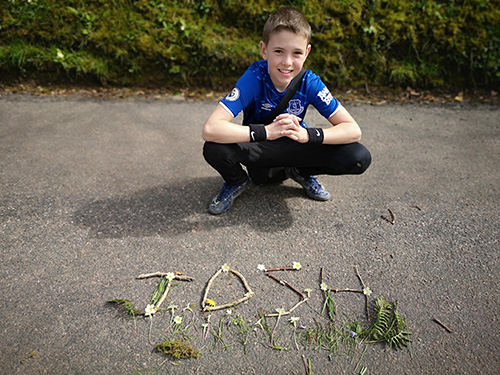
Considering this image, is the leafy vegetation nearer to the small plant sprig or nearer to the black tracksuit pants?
the black tracksuit pants

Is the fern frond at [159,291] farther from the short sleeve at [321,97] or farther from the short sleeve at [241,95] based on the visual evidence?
the short sleeve at [321,97]

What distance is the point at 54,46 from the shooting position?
17.8ft

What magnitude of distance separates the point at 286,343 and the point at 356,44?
4.75 meters

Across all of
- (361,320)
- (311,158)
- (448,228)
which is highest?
(311,158)

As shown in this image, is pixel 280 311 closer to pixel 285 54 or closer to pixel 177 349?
pixel 177 349

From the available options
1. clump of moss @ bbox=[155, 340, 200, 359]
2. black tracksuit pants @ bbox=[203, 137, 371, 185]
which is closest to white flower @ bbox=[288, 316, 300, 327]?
clump of moss @ bbox=[155, 340, 200, 359]

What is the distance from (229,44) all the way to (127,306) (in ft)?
14.1

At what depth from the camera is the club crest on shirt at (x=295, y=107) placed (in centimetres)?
290

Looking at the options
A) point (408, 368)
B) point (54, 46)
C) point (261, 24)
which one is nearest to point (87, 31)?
point (54, 46)

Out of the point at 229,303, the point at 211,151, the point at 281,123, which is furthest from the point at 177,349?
the point at 281,123

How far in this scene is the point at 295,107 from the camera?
2.93 meters

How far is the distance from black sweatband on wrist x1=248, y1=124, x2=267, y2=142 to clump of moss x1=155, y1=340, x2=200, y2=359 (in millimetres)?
1453

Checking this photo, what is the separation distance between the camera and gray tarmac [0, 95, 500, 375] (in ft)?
6.95

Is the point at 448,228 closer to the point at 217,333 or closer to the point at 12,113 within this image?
the point at 217,333
